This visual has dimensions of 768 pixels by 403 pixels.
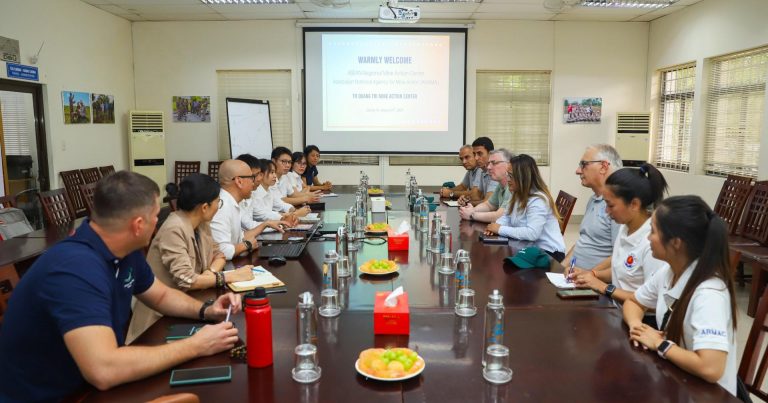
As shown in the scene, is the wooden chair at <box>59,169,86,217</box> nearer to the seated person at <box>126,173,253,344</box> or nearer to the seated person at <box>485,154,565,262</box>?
the seated person at <box>126,173,253,344</box>

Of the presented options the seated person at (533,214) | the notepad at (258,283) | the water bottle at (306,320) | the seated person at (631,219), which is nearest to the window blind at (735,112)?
the seated person at (533,214)

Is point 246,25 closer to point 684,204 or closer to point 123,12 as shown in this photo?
point 123,12

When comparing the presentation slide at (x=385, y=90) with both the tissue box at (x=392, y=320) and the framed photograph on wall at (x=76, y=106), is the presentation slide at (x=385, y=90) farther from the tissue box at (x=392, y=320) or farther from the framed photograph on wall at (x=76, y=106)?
the tissue box at (x=392, y=320)

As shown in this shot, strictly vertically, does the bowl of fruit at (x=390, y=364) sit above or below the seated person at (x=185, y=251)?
below

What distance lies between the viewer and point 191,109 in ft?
25.7

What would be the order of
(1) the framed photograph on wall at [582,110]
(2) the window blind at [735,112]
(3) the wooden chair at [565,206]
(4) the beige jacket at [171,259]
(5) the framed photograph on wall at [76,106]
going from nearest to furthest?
(4) the beige jacket at [171,259]
(3) the wooden chair at [565,206]
(2) the window blind at [735,112]
(5) the framed photograph on wall at [76,106]
(1) the framed photograph on wall at [582,110]

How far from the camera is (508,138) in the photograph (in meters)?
7.97

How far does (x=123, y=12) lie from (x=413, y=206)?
207 inches

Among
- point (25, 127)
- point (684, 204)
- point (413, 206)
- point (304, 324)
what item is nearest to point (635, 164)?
point (413, 206)

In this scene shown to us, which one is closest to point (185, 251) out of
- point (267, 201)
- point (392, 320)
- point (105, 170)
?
point (392, 320)

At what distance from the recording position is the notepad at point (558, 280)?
2.30m

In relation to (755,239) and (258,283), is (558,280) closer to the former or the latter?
(258,283)

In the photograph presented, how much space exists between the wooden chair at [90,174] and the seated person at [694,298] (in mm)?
6498

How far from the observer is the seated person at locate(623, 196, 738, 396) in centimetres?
148
